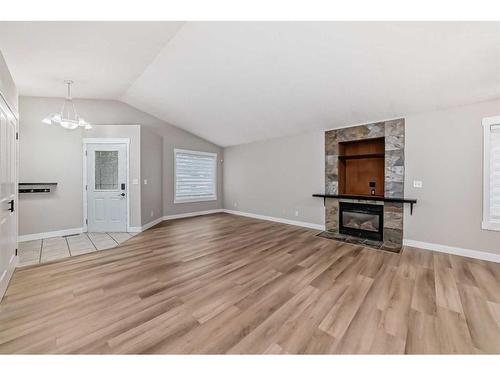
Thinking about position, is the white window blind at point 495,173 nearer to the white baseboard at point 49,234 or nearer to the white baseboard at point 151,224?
the white baseboard at point 151,224

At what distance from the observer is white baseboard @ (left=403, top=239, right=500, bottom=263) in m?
3.33

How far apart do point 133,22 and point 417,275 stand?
4.79 meters

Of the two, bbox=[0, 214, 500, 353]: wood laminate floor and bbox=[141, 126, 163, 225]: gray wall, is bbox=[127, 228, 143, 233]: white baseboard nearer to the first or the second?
bbox=[141, 126, 163, 225]: gray wall

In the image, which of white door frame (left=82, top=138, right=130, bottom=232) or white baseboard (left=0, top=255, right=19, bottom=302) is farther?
white door frame (left=82, top=138, right=130, bottom=232)

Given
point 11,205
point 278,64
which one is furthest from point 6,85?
point 278,64

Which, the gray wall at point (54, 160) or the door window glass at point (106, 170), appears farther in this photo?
the door window glass at point (106, 170)

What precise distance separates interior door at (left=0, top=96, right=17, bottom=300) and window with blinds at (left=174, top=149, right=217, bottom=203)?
4034 millimetres

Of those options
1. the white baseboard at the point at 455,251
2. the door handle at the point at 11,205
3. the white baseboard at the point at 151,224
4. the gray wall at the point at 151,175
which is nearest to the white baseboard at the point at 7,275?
the door handle at the point at 11,205

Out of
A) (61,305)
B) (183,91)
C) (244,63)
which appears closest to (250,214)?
(183,91)

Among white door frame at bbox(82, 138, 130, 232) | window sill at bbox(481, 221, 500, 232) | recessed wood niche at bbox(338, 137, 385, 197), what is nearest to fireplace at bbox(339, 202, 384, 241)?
recessed wood niche at bbox(338, 137, 385, 197)

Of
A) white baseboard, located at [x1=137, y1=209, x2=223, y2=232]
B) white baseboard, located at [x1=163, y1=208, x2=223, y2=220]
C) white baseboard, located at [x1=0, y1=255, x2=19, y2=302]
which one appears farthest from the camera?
white baseboard, located at [x1=163, y1=208, x2=223, y2=220]

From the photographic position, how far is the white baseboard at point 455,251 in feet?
10.9

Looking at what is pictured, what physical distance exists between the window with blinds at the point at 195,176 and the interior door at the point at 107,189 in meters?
1.84
